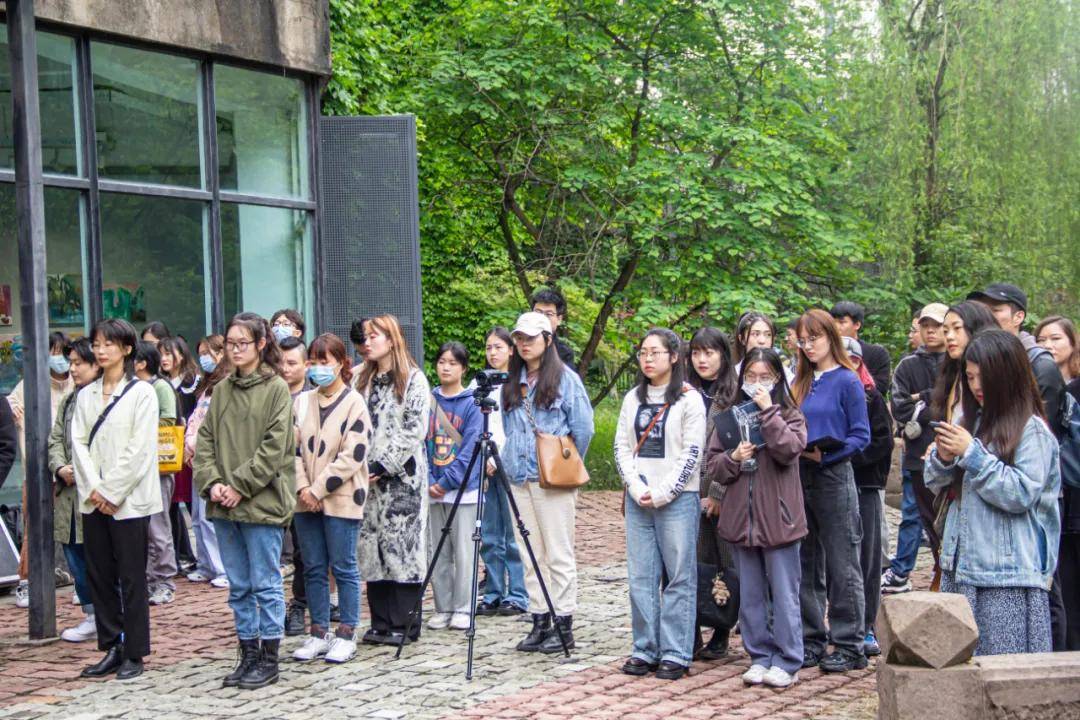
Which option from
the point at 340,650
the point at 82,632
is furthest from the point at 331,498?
the point at 82,632

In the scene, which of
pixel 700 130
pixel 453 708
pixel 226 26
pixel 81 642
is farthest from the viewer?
pixel 700 130

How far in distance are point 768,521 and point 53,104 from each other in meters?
7.65

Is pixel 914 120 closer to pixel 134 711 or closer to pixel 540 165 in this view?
pixel 540 165

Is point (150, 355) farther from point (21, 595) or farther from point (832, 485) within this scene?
point (832, 485)

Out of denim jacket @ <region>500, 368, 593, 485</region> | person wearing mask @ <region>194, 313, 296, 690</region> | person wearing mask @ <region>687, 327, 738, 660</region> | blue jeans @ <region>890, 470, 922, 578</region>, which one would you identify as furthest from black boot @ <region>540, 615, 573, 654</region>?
blue jeans @ <region>890, 470, 922, 578</region>

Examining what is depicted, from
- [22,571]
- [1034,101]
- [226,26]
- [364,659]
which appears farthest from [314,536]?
[1034,101]

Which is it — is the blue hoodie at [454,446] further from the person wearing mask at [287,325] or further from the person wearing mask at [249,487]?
the person wearing mask at [249,487]

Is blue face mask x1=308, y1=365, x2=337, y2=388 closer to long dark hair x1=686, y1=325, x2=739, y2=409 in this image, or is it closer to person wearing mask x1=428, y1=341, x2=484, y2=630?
person wearing mask x1=428, y1=341, x2=484, y2=630

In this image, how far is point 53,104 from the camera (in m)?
11.9

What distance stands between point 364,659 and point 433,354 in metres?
15.3

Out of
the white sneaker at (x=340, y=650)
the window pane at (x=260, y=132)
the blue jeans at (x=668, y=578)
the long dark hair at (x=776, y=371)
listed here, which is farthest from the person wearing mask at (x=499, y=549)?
the window pane at (x=260, y=132)

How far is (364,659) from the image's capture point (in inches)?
331

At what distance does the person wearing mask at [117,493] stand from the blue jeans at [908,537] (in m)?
5.80

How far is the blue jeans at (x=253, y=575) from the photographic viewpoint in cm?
781
